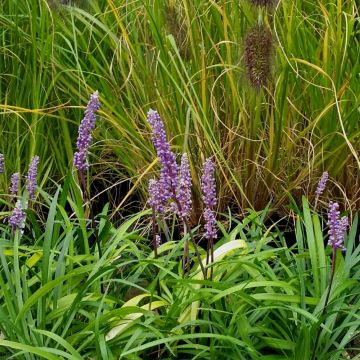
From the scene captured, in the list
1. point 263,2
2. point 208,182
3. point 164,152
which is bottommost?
point 208,182

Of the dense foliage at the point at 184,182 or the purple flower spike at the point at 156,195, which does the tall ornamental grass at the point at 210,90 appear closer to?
the dense foliage at the point at 184,182

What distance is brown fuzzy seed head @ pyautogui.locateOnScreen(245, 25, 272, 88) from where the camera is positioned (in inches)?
119

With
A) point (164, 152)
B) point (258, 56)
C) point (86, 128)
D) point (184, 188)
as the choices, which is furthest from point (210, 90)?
point (164, 152)

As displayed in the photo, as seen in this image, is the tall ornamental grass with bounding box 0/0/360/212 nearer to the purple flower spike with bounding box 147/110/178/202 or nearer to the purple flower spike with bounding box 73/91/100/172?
the purple flower spike with bounding box 73/91/100/172

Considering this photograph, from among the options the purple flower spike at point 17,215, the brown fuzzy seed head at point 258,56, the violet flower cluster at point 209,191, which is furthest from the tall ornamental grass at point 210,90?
the violet flower cluster at point 209,191

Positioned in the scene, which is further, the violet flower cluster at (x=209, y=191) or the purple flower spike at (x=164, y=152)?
the violet flower cluster at (x=209, y=191)

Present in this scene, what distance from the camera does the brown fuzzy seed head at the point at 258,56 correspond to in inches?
119

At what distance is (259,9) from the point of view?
3.02 m

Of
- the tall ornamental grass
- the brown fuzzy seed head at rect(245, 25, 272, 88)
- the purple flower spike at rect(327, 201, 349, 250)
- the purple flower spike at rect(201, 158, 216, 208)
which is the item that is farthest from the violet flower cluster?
the tall ornamental grass

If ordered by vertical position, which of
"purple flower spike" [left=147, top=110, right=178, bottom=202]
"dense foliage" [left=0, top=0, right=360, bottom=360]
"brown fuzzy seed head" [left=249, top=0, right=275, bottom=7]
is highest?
"brown fuzzy seed head" [left=249, top=0, right=275, bottom=7]

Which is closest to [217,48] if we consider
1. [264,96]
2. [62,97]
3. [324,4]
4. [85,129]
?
[264,96]

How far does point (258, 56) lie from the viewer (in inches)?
118

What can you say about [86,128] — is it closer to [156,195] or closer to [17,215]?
[156,195]

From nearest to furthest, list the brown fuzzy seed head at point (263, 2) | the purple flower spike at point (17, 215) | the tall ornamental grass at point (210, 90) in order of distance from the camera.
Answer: the purple flower spike at point (17, 215) → the brown fuzzy seed head at point (263, 2) → the tall ornamental grass at point (210, 90)
